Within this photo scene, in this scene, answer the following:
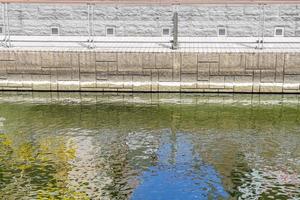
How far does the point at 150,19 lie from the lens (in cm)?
2138

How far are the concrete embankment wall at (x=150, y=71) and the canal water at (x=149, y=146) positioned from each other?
0.47m

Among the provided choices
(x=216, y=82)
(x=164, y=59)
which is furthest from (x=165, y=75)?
(x=216, y=82)

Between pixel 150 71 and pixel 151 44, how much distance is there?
195 centimetres

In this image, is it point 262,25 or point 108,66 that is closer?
point 108,66

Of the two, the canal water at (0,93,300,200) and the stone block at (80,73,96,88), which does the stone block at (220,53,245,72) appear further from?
the stone block at (80,73,96,88)

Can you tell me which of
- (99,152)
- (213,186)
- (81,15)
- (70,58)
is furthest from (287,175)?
(81,15)

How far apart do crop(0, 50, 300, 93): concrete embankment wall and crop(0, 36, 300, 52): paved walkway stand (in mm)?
522

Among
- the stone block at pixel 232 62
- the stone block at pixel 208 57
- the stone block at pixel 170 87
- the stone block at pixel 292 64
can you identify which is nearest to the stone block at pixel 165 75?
the stone block at pixel 170 87

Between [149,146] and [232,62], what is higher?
[232,62]

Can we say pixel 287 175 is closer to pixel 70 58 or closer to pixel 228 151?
pixel 228 151

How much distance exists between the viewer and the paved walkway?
18.9 metres

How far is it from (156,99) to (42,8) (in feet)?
23.3

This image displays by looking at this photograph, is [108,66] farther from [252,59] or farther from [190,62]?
[252,59]

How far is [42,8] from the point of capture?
2145 cm
